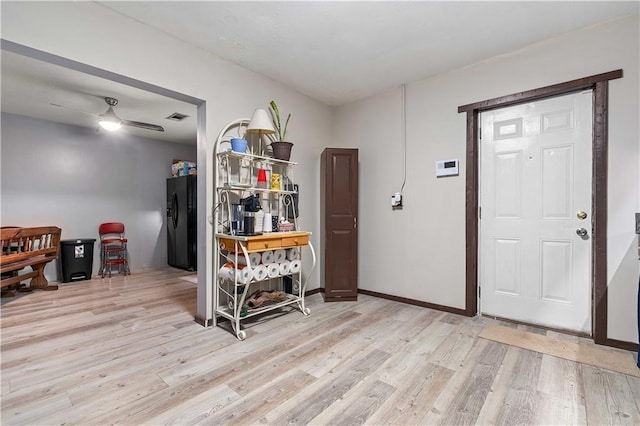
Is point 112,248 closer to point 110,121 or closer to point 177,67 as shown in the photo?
point 110,121

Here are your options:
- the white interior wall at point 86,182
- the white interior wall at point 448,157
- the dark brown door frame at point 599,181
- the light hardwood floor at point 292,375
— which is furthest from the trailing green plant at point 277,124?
the white interior wall at point 86,182

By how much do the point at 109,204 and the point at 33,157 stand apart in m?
1.21

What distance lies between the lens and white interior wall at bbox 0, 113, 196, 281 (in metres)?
4.46

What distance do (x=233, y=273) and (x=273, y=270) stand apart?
0.43m

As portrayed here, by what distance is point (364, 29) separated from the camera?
2463 mm

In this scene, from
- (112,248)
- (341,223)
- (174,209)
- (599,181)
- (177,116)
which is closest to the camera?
(599,181)

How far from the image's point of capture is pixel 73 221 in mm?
4961

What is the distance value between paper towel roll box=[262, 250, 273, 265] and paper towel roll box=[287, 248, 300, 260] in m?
0.26

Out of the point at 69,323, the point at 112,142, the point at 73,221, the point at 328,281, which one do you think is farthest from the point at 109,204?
the point at 328,281

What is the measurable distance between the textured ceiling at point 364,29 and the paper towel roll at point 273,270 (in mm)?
2054

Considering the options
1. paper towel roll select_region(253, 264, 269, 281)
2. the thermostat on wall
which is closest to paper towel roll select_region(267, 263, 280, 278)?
paper towel roll select_region(253, 264, 269, 281)

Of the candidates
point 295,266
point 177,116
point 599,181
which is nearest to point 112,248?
point 177,116

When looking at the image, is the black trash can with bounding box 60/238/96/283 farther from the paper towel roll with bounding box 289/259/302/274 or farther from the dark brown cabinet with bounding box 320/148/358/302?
the dark brown cabinet with bounding box 320/148/358/302

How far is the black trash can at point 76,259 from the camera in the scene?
4.62 metres
